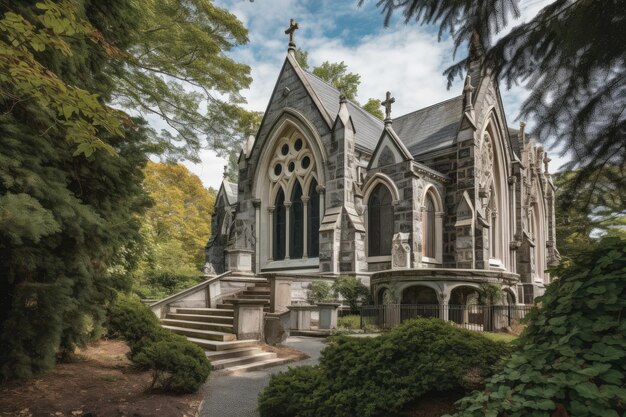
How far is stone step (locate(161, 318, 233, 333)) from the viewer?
9516mm

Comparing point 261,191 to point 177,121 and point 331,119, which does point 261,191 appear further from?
point 177,121

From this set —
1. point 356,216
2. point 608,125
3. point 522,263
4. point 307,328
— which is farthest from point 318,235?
point 608,125

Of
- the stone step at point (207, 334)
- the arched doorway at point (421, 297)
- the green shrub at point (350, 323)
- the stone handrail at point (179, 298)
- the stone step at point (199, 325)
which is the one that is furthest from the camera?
the arched doorway at point (421, 297)

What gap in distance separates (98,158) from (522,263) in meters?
20.1

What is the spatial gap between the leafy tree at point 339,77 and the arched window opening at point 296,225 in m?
16.0

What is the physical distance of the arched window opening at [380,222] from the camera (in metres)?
16.2

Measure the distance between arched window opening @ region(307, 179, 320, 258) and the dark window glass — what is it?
154cm

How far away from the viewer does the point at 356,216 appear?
52.6 feet

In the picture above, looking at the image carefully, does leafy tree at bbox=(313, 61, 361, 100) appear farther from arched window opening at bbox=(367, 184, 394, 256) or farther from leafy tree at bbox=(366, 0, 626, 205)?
leafy tree at bbox=(366, 0, 626, 205)

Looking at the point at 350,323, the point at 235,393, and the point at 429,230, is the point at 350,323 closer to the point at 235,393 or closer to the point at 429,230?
the point at 429,230

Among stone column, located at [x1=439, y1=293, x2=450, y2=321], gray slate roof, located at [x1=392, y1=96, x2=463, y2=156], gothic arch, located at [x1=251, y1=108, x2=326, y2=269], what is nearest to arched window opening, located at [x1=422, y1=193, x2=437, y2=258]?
gray slate roof, located at [x1=392, y1=96, x2=463, y2=156]

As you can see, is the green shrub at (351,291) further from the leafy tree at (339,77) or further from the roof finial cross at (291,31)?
the leafy tree at (339,77)

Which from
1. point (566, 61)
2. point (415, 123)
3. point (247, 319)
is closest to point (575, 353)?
point (566, 61)

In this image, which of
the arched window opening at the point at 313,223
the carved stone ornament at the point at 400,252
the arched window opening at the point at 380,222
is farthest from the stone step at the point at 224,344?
the arched window opening at the point at 313,223
